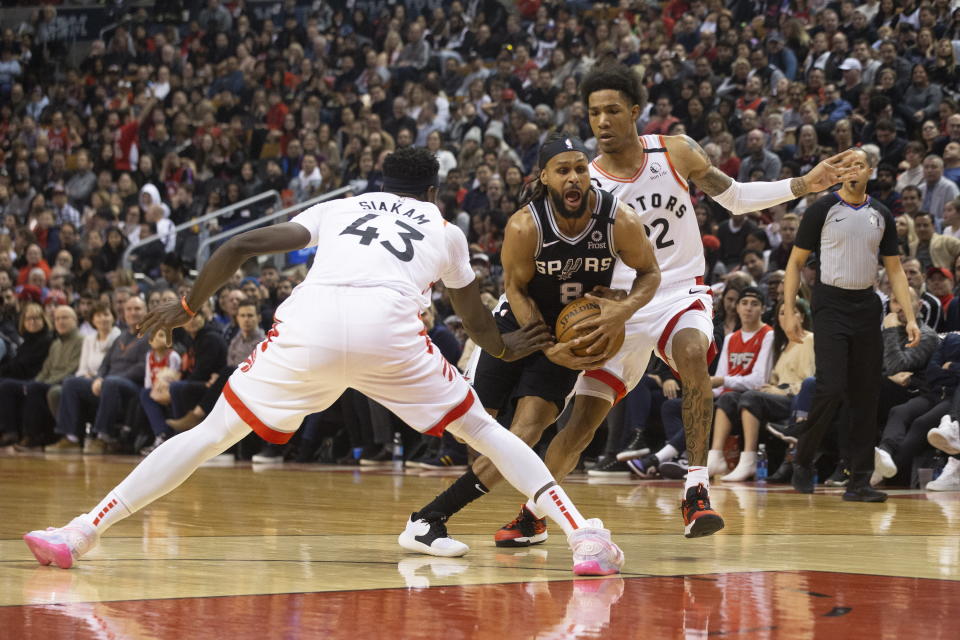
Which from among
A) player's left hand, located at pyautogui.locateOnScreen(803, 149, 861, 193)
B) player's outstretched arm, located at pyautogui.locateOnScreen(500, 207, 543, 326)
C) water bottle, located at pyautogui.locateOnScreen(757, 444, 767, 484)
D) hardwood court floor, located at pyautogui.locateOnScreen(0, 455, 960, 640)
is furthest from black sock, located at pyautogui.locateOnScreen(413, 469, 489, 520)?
water bottle, located at pyautogui.locateOnScreen(757, 444, 767, 484)

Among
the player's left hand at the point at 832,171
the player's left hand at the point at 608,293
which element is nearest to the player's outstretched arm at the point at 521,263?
the player's left hand at the point at 608,293

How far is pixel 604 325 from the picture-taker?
4934 millimetres

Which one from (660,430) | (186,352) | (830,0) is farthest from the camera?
(830,0)

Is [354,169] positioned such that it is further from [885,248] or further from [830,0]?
[885,248]

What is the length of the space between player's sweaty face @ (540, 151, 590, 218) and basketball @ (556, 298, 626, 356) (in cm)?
35

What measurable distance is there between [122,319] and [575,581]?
33.4 feet

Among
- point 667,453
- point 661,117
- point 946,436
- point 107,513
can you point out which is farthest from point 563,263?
point 661,117

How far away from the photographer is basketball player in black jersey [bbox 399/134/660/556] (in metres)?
4.95

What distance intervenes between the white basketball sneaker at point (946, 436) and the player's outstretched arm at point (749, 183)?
9.77 feet

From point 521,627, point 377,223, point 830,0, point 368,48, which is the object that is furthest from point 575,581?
point 368,48

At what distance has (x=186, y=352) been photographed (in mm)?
12719

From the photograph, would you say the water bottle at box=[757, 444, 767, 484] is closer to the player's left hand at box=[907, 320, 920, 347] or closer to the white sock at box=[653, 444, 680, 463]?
the white sock at box=[653, 444, 680, 463]

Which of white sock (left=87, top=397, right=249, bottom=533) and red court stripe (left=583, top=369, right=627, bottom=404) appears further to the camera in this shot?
red court stripe (left=583, top=369, right=627, bottom=404)

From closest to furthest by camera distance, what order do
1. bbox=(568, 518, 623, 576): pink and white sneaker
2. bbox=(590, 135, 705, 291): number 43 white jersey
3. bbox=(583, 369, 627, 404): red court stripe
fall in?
bbox=(568, 518, 623, 576): pink and white sneaker → bbox=(583, 369, 627, 404): red court stripe → bbox=(590, 135, 705, 291): number 43 white jersey
